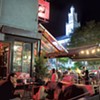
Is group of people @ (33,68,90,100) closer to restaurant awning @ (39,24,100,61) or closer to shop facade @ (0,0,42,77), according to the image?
shop facade @ (0,0,42,77)

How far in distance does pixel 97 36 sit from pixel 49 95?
876 inches

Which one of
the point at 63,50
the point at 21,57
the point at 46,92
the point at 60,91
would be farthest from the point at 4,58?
the point at 63,50

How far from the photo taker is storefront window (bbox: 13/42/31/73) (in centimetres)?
989

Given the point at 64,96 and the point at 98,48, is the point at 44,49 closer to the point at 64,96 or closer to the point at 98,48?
the point at 98,48

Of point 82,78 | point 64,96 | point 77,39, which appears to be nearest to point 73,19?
point 77,39

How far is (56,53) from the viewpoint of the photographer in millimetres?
15812

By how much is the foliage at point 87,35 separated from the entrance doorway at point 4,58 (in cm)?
2077

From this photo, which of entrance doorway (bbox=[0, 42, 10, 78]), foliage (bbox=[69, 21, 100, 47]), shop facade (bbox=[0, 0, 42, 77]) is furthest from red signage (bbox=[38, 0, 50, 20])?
foliage (bbox=[69, 21, 100, 47])

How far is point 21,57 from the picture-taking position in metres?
10.1

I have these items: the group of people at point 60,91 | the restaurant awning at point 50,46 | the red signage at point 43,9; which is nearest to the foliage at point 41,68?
the group of people at point 60,91

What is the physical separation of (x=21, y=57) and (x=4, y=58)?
0.98m

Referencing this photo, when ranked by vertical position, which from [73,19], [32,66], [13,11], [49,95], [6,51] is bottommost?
[49,95]

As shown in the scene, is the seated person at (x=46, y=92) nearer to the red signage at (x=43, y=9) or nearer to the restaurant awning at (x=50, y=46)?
the restaurant awning at (x=50, y=46)

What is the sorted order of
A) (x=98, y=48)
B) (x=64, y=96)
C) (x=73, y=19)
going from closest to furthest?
(x=64, y=96) → (x=98, y=48) → (x=73, y=19)
